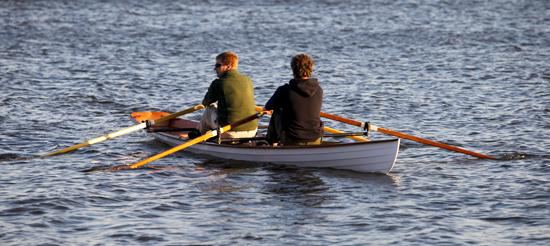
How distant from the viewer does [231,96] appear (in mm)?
17328

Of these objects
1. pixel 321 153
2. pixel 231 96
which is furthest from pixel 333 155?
pixel 231 96

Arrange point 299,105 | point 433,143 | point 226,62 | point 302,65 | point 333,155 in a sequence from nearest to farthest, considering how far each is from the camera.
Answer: point 302,65
point 299,105
point 333,155
point 226,62
point 433,143

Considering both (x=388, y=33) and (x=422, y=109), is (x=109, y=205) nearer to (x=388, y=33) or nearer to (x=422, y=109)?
(x=422, y=109)

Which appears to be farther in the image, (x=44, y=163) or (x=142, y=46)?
(x=142, y=46)

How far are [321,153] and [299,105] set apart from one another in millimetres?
922

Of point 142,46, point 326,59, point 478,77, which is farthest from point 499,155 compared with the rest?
point 142,46

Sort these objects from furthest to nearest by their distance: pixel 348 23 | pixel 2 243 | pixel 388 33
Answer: pixel 348 23, pixel 388 33, pixel 2 243

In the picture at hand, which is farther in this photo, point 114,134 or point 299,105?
point 114,134

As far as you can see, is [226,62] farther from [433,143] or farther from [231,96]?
[433,143]

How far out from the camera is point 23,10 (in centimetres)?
4962

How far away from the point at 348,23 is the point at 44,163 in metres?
29.3

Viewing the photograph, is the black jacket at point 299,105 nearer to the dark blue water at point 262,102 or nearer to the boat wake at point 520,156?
the dark blue water at point 262,102

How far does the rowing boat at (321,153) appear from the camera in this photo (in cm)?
1598

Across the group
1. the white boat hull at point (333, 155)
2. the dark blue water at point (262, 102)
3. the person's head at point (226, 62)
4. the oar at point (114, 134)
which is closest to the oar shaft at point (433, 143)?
the dark blue water at point (262, 102)
